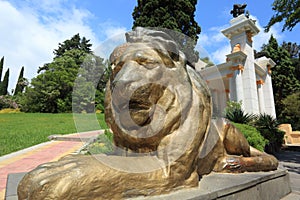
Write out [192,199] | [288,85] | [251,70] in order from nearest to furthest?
[192,199], [251,70], [288,85]

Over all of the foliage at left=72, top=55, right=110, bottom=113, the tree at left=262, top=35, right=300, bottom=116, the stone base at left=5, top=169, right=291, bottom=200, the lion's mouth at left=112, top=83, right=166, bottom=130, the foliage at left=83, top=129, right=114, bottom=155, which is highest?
the tree at left=262, top=35, right=300, bottom=116

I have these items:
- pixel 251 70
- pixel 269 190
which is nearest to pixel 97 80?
pixel 269 190

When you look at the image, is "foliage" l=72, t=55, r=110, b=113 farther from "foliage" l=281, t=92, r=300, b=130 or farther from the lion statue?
"foliage" l=281, t=92, r=300, b=130

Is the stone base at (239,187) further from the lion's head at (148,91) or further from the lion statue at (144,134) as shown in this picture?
the lion's head at (148,91)

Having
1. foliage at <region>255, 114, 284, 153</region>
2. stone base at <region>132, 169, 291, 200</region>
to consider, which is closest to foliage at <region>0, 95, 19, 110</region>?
foliage at <region>255, 114, 284, 153</region>

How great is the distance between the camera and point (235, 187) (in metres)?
1.94

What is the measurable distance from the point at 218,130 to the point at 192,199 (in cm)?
106

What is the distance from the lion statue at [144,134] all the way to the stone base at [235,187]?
4.8 inches

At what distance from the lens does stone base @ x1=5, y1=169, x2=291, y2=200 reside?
1.71 metres

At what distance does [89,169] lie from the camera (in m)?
1.41

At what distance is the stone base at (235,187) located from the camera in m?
1.71

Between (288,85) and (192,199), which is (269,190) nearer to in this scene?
(192,199)

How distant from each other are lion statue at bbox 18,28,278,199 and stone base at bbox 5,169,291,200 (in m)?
0.12

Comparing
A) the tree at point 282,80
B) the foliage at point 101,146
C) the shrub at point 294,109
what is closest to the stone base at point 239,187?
the foliage at point 101,146
